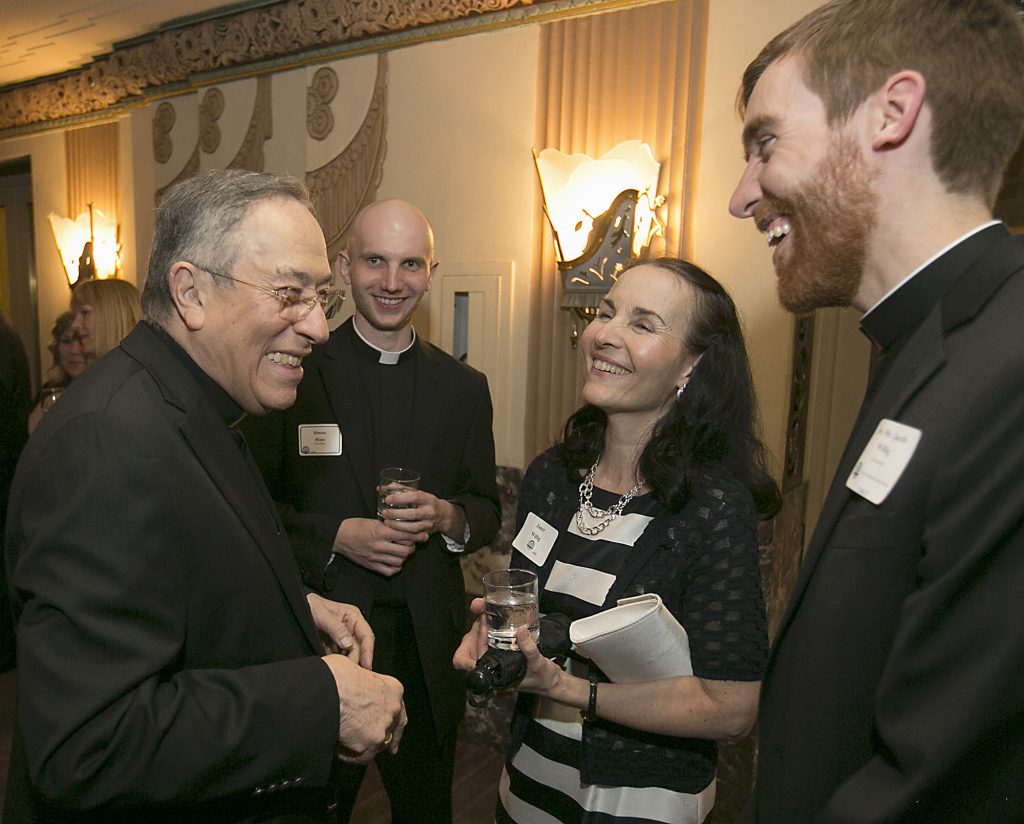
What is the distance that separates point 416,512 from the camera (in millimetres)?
2080

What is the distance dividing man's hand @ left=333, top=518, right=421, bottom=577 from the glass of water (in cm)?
79

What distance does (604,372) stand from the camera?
1715 millimetres

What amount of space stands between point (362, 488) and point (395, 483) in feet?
0.92

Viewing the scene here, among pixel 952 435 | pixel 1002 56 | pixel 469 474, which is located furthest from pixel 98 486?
pixel 469 474

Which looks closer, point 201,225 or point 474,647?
Result: point 201,225

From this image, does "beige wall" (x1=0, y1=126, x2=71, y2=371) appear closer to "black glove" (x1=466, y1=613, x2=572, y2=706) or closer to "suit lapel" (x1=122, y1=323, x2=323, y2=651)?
"suit lapel" (x1=122, y1=323, x2=323, y2=651)

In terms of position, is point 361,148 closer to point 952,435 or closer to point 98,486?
point 98,486

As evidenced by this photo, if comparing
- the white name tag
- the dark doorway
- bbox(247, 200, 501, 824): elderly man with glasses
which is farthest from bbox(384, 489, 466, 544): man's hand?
the dark doorway

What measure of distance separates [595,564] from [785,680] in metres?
0.65

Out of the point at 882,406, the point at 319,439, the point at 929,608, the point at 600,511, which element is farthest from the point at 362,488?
the point at 929,608

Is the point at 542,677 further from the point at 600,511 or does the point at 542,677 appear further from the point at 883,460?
the point at 883,460

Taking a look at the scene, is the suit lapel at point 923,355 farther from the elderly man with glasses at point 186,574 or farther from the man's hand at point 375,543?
the man's hand at point 375,543

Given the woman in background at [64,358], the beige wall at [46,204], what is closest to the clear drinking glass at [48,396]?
the woman in background at [64,358]

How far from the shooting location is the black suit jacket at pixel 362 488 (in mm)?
2186
